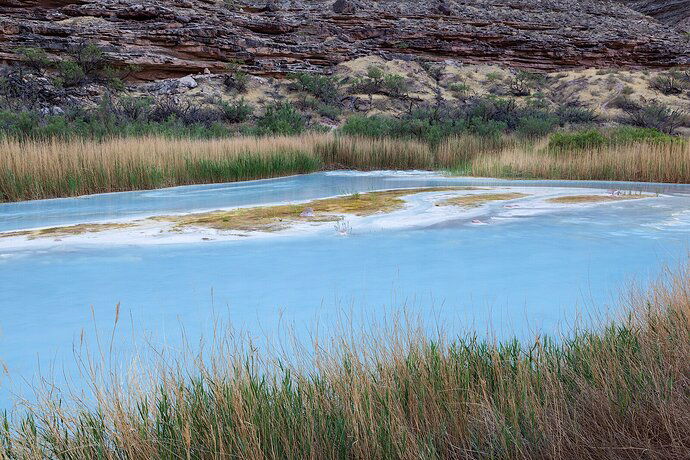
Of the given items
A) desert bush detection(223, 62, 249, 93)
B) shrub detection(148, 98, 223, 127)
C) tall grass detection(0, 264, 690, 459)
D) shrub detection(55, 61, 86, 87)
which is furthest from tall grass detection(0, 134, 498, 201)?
shrub detection(55, 61, 86, 87)

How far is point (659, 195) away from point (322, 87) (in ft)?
58.7

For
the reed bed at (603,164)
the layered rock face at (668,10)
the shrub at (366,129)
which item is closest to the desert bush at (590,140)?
the reed bed at (603,164)

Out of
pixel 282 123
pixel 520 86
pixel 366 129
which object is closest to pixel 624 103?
pixel 520 86

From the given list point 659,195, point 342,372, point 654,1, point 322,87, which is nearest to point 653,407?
point 342,372

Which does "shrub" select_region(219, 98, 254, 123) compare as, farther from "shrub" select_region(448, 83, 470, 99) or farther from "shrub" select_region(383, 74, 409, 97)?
"shrub" select_region(448, 83, 470, 99)

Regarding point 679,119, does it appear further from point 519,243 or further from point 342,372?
point 342,372

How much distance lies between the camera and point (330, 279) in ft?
14.5

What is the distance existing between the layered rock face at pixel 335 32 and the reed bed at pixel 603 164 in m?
17.1

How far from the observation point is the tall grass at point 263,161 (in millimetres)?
8539

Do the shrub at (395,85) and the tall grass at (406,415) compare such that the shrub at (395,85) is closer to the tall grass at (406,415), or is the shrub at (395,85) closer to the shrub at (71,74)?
the shrub at (71,74)

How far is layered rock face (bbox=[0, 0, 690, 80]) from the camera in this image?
83.2 ft

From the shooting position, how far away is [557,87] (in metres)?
28.2

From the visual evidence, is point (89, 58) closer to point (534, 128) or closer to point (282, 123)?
point (282, 123)

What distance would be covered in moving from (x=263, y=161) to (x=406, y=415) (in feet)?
30.8
